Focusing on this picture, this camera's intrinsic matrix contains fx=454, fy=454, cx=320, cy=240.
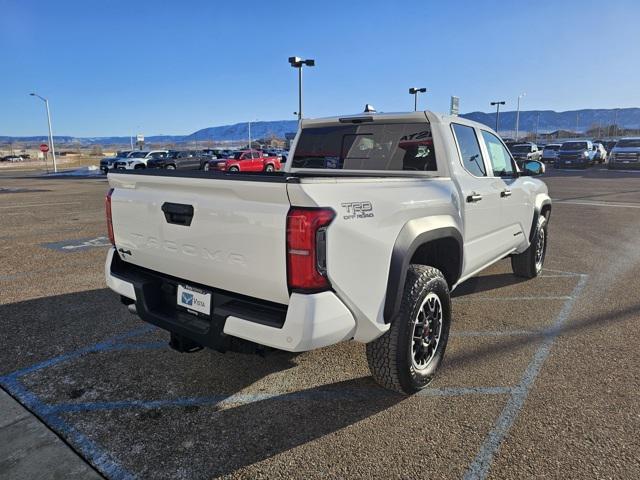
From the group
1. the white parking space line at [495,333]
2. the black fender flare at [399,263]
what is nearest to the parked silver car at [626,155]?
the white parking space line at [495,333]

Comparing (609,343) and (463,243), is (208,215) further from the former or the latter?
(609,343)

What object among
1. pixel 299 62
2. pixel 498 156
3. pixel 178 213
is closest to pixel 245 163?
pixel 299 62

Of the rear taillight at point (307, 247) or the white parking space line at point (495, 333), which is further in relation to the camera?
the white parking space line at point (495, 333)

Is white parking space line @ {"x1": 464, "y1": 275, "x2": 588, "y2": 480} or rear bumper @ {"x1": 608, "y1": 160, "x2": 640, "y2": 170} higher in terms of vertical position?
rear bumper @ {"x1": 608, "y1": 160, "x2": 640, "y2": 170}

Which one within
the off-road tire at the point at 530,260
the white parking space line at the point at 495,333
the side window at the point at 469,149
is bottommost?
the white parking space line at the point at 495,333

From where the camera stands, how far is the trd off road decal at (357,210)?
7.67ft

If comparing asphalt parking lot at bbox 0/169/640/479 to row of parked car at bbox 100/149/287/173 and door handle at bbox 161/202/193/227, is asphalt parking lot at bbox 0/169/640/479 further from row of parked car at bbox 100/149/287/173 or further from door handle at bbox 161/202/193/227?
row of parked car at bbox 100/149/287/173

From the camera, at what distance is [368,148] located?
4.18 m

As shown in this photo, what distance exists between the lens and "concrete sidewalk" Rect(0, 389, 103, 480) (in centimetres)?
230

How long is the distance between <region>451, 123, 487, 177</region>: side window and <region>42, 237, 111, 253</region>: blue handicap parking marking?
20.4 ft

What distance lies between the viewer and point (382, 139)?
408 centimetres

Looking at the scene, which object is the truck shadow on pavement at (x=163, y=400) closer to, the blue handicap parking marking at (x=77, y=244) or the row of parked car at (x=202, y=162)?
the blue handicap parking marking at (x=77, y=244)

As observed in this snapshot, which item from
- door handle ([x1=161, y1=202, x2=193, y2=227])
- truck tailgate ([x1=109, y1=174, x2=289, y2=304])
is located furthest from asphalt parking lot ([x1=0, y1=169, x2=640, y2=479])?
door handle ([x1=161, y1=202, x2=193, y2=227])

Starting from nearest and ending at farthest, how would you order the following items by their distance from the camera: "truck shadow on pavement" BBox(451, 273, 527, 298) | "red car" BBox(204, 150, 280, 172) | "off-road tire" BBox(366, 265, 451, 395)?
"off-road tire" BBox(366, 265, 451, 395) → "truck shadow on pavement" BBox(451, 273, 527, 298) → "red car" BBox(204, 150, 280, 172)
